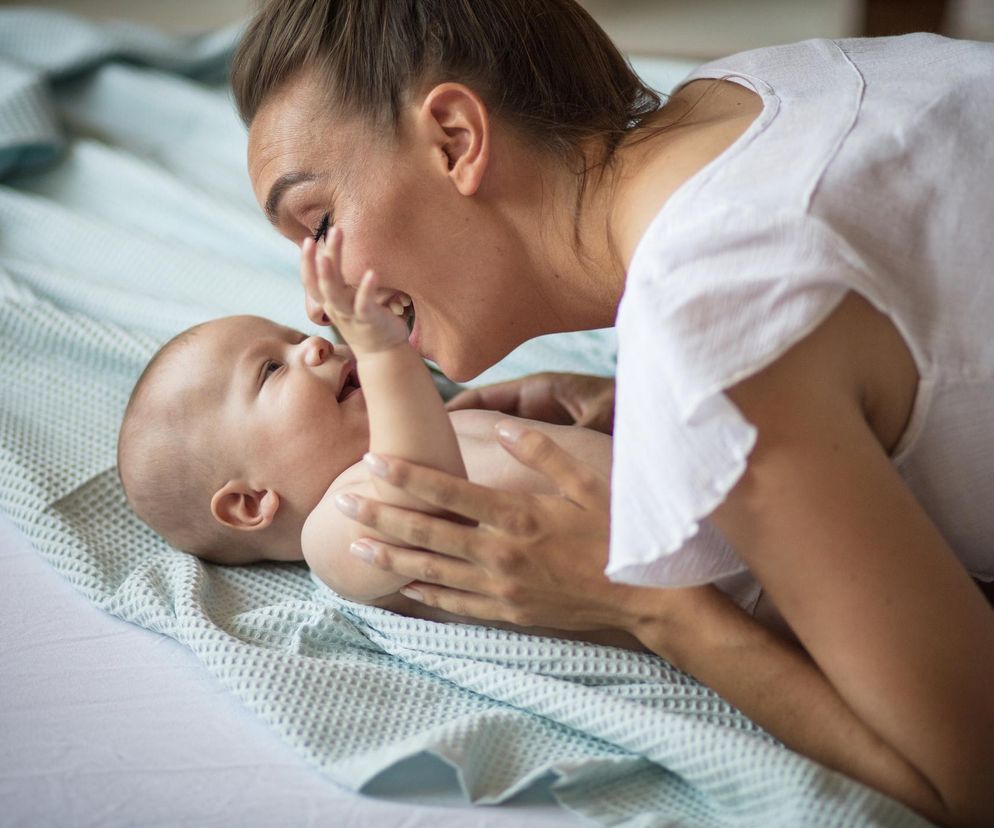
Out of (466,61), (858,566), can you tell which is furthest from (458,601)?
(466,61)

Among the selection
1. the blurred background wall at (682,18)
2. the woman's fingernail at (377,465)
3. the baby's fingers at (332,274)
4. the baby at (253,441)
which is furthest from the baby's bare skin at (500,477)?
the blurred background wall at (682,18)

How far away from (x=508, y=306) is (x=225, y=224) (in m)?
0.85

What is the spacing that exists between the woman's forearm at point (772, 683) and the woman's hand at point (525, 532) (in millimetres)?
38

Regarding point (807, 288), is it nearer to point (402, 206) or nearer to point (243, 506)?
point (402, 206)

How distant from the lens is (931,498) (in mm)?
949

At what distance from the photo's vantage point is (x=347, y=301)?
0.96 metres

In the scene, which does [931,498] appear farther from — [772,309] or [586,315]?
[586,315]

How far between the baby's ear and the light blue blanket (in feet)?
0.24

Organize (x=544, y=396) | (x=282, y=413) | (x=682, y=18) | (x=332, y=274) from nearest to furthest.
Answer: (x=332, y=274)
(x=282, y=413)
(x=544, y=396)
(x=682, y=18)

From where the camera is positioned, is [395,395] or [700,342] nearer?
[700,342]

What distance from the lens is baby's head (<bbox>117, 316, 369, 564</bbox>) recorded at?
1305 millimetres

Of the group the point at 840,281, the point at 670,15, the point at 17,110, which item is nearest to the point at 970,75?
the point at 840,281

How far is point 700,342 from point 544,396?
672mm

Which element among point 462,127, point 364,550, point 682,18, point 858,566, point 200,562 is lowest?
point 200,562
